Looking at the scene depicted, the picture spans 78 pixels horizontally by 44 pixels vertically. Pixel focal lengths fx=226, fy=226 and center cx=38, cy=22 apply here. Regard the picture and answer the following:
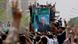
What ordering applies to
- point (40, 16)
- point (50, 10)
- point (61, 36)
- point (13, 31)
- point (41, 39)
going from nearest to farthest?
point (13, 31), point (41, 39), point (61, 36), point (50, 10), point (40, 16)

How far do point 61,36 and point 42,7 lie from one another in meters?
1.93

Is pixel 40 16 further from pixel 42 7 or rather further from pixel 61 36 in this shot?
pixel 61 36

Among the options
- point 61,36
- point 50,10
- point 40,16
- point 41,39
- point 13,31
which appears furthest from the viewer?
point 40,16

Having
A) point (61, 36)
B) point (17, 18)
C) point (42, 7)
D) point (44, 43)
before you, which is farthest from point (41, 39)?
point (17, 18)

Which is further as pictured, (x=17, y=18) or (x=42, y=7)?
(x=42, y=7)

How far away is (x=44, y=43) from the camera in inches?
109

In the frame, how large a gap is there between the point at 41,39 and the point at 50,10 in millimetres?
1708

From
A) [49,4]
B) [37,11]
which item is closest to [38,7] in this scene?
[37,11]

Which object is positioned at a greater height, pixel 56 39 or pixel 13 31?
pixel 13 31

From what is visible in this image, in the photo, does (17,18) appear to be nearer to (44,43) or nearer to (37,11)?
(44,43)

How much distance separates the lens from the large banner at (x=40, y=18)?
454 cm

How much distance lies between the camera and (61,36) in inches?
115

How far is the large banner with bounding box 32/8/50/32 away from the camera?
4.54m

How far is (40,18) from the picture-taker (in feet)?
15.2
